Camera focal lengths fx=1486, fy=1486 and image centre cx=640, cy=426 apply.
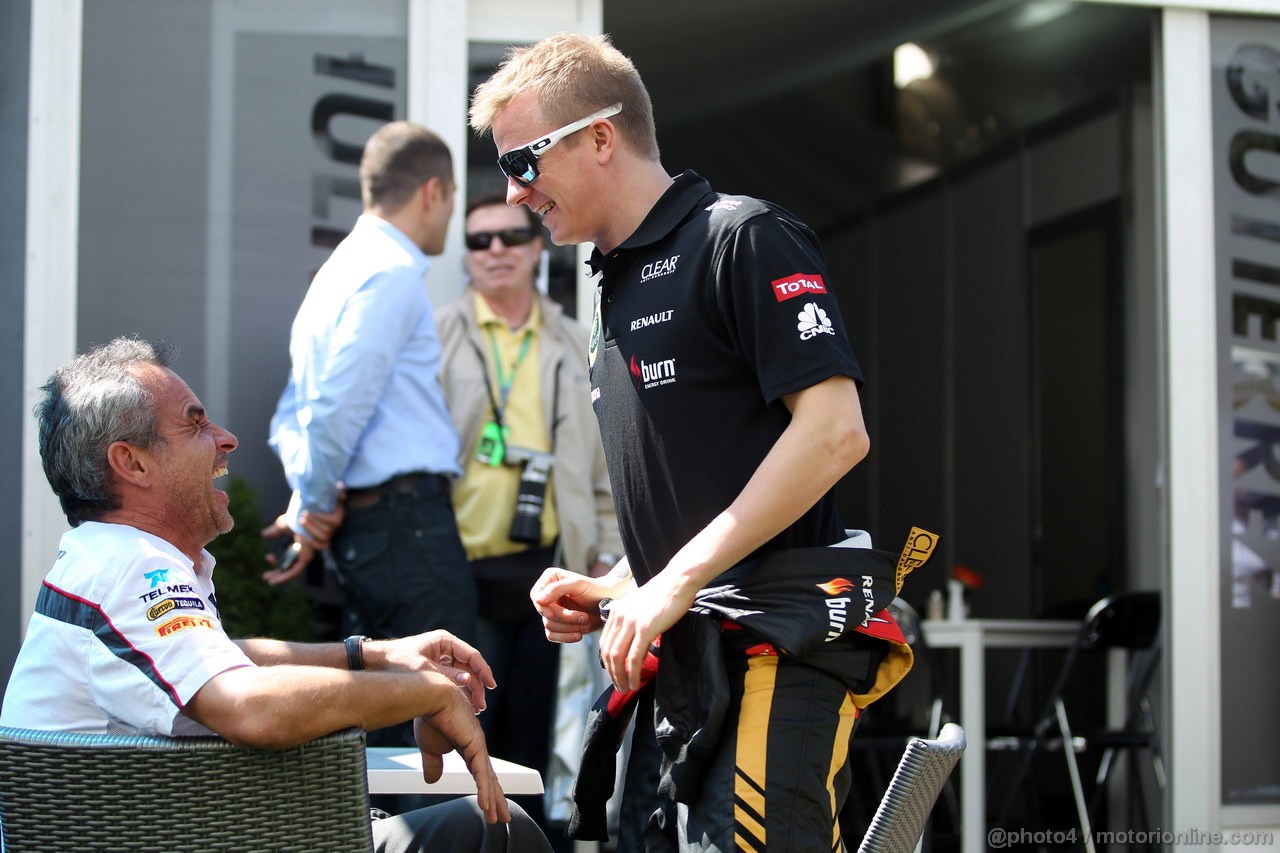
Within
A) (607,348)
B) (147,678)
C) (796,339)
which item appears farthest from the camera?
(607,348)

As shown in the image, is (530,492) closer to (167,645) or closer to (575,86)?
(575,86)

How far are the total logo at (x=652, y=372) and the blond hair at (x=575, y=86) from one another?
37cm

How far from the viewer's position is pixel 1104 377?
7.71 m

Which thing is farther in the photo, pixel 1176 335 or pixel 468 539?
pixel 1176 335

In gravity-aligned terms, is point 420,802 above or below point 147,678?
below

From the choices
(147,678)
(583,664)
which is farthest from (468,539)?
(147,678)

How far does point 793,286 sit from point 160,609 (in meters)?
1.00

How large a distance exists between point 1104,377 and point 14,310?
537 cm

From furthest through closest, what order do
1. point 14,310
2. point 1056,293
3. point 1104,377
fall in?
point 1056,293 < point 1104,377 < point 14,310

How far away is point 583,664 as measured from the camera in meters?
4.63

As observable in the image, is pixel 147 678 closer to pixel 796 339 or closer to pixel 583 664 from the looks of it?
pixel 796 339

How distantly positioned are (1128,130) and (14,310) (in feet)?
16.8

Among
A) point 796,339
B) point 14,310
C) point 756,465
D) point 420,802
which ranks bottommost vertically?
point 420,802

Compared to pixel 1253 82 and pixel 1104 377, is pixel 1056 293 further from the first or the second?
pixel 1253 82
